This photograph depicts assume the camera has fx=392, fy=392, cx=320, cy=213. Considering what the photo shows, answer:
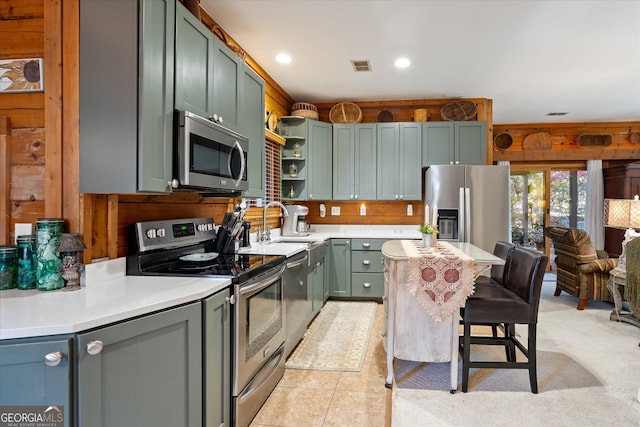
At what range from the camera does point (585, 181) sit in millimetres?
7102

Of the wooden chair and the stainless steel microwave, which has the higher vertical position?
the stainless steel microwave

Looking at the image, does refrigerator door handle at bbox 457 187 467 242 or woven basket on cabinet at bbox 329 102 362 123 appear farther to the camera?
woven basket on cabinet at bbox 329 102 362 123

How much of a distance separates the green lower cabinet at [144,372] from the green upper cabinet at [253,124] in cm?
147

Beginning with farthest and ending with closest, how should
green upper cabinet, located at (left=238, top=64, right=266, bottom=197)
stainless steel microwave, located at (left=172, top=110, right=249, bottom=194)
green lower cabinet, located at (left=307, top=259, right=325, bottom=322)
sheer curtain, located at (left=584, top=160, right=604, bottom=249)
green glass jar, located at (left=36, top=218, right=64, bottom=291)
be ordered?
sheer curtain, located at (left=584, top=160, right=604, bottom=249), green lower cabinet, located at (left=307, top=259, right=325, bottom=322), green upper cabinet, located at (left=238, top=64, right=266, bottom=197), stainless steel microwave, located at (left=172, top=110, right=249, bottom=194), green glass jar, located at (left=36, top=218, right=64, bottom=291)

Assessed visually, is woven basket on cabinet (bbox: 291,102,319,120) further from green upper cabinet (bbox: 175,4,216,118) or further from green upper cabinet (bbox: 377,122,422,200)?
green upper cabinet (bbox: 175,4,216,118)

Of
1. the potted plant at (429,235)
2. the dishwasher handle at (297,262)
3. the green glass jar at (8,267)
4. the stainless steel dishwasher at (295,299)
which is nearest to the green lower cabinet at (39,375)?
the green glass jar at (8,267)

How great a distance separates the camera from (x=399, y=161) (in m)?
5.16

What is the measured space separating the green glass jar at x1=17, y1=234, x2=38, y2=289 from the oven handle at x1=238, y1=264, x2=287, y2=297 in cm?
90

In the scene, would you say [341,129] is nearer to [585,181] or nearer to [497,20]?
[497,20]

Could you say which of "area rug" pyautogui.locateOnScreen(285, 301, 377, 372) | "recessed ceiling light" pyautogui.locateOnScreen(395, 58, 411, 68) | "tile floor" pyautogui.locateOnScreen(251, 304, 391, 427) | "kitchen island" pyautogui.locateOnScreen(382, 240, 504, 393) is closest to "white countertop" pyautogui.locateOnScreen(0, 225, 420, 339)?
"tile floor" pyautogui.locateOnScreen(251, 304, 391, 427)

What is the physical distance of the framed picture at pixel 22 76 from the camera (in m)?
1.79

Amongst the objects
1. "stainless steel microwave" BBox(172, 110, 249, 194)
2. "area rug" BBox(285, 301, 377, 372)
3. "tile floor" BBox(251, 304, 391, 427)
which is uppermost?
"stainless steel microwave" BBox(172, 110, 249, 194)

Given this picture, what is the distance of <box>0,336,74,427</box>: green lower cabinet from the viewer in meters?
1.16

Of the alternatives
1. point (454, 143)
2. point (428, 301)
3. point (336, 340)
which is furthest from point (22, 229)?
point (454, 143)
